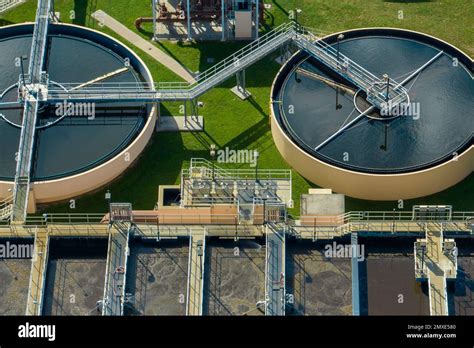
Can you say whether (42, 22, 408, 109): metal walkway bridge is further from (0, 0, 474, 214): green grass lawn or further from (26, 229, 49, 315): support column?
(26, 229, 49, 315): support column

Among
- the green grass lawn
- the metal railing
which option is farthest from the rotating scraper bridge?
the metal railing

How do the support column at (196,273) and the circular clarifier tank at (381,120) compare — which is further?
the circular clarifier tank at (381,120)

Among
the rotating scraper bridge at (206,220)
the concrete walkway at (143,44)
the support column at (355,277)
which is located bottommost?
the support column at (355,277)

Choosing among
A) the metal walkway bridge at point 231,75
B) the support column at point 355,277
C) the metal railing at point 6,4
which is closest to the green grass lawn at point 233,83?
the metal railing at point 6,4

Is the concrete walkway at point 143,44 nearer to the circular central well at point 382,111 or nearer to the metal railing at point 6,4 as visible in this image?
the metal railing at point 6,4

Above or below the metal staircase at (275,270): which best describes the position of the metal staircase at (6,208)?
above

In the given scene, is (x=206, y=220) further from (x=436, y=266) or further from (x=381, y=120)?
(x=381, y=120)

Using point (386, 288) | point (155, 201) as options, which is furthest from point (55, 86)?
point (386, 288)

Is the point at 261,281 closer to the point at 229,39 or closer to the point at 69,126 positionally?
the point at 69,126

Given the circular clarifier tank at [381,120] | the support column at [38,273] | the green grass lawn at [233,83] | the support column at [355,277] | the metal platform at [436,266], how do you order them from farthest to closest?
1. the green grass lawn at [233,83]
2. the circular clarifier tank at [381,120]
3. the support column at [38,273]
4. the support column at [355,277]
5. the metal platform at [436,266]
